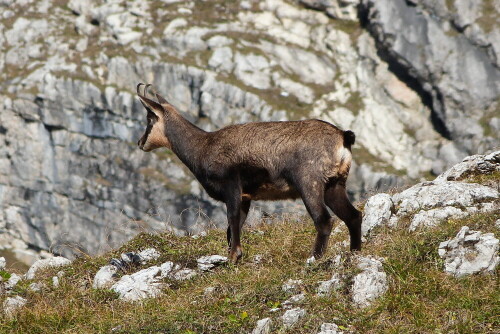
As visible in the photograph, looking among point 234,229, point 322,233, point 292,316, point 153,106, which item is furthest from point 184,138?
point 292,316

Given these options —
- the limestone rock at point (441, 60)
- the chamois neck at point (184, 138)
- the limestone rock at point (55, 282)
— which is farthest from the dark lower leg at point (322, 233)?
the limestone rock at point (441, 60)

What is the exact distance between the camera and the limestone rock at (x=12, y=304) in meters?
9.98

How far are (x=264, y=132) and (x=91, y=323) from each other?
451 centimetres

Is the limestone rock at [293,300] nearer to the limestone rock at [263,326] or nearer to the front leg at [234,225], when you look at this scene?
the limestone rock at [263,326]

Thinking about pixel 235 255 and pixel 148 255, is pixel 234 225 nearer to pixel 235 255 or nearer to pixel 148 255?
pixel 235 255

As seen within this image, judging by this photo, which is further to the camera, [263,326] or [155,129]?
[155,129]

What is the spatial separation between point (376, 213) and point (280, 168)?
1.95 m

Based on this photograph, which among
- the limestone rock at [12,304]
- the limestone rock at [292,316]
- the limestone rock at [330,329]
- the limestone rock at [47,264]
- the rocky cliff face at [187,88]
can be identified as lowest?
the rocky cliff face at [187,88]

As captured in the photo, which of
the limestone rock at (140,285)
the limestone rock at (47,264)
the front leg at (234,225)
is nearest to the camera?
the limestone rock at (140,285)

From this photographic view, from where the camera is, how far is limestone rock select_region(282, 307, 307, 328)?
8.49 metres

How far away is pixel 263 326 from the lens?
8508mm

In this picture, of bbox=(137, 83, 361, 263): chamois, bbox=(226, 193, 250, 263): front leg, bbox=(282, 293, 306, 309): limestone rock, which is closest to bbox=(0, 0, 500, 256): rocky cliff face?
bbox=(137, 83, 361, 263): chamois

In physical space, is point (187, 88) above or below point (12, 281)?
below

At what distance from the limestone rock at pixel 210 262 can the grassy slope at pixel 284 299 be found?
9.0 inches
